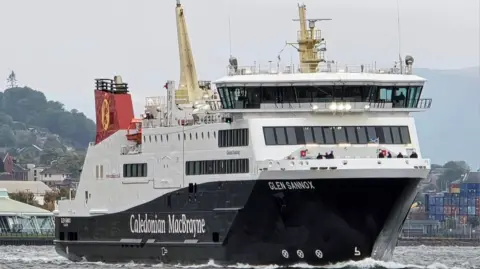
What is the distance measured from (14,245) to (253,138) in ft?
235

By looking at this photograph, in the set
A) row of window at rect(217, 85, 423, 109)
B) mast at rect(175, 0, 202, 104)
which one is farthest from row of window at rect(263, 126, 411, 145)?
mast at rect(175, 0, 202, 104)

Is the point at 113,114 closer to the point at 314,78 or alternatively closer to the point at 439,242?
the point at 314,78

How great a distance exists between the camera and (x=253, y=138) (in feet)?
197

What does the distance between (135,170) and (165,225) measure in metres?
3.77

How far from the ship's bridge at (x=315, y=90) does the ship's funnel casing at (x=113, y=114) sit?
10.4 metres

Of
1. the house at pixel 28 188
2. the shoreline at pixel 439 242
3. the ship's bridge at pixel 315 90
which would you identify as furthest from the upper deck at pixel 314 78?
the house at pixel 28 188

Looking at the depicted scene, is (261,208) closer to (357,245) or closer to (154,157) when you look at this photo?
(357,245)

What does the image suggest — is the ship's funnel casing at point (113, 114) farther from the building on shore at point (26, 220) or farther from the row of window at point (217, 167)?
the building on shore at point (26, 220)

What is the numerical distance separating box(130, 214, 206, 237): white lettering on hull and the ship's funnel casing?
17.1 ft

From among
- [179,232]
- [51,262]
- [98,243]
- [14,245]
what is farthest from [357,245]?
[14,245]

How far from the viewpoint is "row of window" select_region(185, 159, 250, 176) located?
60.7 metres

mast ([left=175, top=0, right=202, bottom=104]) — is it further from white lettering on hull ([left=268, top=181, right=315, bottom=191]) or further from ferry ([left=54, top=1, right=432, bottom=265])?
white lettering on hull ([left=268, top=181, right=315, bottom=191])

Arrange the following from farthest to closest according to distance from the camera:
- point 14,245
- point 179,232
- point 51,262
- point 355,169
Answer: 1. point 14,245
2. point 51,262
3. point 179,232
4. point 355,169

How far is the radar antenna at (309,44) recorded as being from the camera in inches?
2514
